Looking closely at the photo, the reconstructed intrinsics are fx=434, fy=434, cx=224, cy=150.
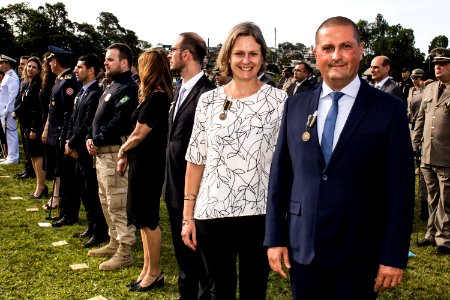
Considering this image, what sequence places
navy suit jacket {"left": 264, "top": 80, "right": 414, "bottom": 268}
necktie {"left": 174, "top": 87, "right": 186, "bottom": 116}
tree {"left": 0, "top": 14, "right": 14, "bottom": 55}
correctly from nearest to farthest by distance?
1. navy suit jacket {"left": 264, "top": 80, "right": 414, "bottom": 268}
2. necktie {"left": 174, "top": 87, "right": 186, "bottom": 116}
3. tree {"left": 0, "top": 14, "right": 14, "bottom": 55}

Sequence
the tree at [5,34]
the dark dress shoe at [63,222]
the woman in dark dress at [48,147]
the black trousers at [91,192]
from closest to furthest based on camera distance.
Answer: the black trousers at [91,192]
the dark dress shoe at [63,222]
the woman in dark dress at [48,147]
the tree at [5,34]

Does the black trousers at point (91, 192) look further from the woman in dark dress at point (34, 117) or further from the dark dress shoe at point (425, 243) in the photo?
the dark dress shoe at point (425, 243)

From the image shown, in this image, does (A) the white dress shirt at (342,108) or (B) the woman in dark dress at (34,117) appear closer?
(A) the white dress shirt at (342,108)

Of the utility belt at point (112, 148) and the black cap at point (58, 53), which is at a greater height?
the black cap at point (58, 53)

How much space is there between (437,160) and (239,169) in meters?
3.93

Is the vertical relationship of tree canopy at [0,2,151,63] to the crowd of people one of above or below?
above

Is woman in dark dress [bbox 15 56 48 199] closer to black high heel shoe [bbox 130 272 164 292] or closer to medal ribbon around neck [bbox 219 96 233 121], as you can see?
black high heel shoe [bbox 130 272 164 292]

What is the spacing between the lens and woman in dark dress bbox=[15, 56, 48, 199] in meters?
8.10

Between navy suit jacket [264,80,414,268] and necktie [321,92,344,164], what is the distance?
0.14 feet

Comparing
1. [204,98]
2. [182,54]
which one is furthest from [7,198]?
[204,98]

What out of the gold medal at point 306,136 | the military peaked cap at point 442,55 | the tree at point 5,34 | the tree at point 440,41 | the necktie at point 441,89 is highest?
the tree at point 440,41

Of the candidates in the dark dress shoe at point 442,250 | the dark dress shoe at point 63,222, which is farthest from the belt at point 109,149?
the dark dress shoe at point 442,250

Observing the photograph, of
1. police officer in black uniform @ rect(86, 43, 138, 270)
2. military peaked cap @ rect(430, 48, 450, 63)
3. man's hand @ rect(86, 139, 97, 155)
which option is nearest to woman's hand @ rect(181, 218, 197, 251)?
police officer in black uniform @ rect(86, 43, 138, 270)

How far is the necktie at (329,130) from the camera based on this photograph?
2.14 meters
